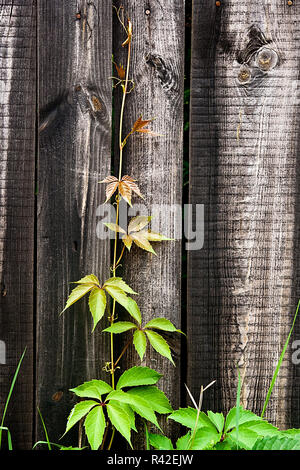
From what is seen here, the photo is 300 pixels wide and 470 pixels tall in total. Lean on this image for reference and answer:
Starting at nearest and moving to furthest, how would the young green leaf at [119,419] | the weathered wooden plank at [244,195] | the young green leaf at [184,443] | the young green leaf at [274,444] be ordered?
1. the young green leaf at [274,444]
2. the young green leaf at [119,419]
3. the young green leaf at [184,443]
4. the weathered wooden plank at [244,195]

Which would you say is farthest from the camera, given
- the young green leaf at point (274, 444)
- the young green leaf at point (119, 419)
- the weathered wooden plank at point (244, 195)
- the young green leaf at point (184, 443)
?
the weathered wooden plank at point (244, 195)

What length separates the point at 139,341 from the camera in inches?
58.6

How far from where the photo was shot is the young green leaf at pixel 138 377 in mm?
1521

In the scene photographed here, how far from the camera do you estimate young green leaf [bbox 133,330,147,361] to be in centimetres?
147

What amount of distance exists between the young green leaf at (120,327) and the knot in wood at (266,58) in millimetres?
1023

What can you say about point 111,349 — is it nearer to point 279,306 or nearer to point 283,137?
point 279,306

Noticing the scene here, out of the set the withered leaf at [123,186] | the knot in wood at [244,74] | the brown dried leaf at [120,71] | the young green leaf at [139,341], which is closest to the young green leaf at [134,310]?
the young green leaf at [139,341]

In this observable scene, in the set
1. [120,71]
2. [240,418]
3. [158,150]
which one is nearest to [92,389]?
[240,418]

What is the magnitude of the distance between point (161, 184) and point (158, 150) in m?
0.12

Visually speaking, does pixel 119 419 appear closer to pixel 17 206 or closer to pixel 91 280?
pixel 91 280

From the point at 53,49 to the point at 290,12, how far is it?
85 cm

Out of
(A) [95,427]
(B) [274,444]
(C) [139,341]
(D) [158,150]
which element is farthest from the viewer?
(D) [158,150]

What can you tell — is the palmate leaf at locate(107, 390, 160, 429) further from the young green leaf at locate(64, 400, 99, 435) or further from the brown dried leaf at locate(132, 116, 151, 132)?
the brown dried leaf at locate(132, 116, 151, 132)

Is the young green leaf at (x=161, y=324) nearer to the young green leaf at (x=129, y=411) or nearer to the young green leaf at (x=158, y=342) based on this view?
the young green leaf at (x=158, y=342)
